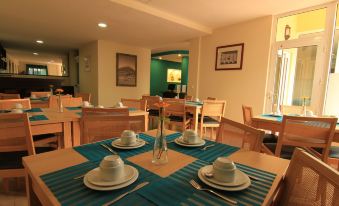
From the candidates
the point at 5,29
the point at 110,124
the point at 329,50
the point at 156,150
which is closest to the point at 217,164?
the point at 156,150

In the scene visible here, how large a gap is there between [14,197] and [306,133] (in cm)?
250

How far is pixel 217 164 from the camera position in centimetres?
68

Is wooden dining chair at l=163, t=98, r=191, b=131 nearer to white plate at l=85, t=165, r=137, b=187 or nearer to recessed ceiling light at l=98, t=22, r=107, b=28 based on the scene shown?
white plate at l=85, t=165, r=137, b=187

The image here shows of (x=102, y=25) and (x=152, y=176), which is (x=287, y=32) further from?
(x=152, y=176)

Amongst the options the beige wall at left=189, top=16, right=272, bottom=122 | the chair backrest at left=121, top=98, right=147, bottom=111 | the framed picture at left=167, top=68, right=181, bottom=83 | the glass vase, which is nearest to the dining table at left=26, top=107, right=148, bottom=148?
the glass vase

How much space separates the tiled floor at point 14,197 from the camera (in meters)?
1.50

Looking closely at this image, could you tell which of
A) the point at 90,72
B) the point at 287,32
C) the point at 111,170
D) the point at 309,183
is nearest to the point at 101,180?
the point at 111,170

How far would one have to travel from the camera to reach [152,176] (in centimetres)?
70

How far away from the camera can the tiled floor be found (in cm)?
150

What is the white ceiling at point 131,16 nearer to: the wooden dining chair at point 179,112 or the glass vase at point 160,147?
the wooden dining chair at point 179,112

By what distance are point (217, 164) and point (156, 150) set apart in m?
0.27

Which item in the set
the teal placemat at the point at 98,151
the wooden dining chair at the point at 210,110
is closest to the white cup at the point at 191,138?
the teal placemat at the point at 98,151

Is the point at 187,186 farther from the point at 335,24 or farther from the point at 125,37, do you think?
the point at 125,37

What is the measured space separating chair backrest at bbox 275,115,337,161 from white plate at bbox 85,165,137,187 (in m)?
1.40
